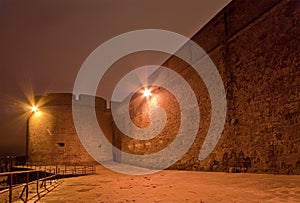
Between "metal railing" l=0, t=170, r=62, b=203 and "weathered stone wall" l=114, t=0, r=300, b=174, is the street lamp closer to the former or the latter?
"weathered stone wall" l=114, t=0, r=300, b=174

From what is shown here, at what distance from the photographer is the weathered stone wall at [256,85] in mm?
7023

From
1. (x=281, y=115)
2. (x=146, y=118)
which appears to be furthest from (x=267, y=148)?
(x=146, y=118)

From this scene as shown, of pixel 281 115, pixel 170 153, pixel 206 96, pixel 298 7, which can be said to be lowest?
pixel 170 153

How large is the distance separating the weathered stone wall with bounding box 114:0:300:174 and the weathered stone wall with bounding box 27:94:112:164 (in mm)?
13086

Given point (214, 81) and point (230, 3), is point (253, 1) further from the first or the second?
point (214, 81)

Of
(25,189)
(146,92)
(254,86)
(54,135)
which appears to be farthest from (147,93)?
(25,189)

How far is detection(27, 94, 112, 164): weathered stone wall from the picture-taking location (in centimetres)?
2131

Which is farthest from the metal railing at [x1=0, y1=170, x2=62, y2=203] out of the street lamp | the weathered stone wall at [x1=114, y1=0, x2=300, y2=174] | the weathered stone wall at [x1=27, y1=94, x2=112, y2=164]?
the weathered stone wall at [x1=27, y1=94, x2=112, y2=164]

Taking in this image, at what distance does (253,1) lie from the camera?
8.18 m

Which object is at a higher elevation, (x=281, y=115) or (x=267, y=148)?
(x=281, y=115)

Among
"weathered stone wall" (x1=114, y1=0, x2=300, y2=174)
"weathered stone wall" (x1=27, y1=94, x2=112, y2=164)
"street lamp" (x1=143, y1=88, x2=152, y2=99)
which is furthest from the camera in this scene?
"weathered stone wall" (x1=27, y1=94, x2=112, y2=164)

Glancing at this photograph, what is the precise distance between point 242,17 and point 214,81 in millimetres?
2589

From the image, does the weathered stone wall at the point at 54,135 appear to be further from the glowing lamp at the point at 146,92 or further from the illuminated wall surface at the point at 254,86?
the illuminated wall surface at the point at 254,86

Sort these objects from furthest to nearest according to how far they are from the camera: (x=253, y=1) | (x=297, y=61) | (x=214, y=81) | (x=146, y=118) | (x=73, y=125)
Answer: (x=73, y=125), (x=146, y=118), (x=214, y=81), (x=253, y=1), (x=297, y=61)
